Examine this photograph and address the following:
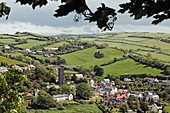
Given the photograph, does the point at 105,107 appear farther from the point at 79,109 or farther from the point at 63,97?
the point at 63,97

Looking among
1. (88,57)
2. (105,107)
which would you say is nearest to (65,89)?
(105,107)

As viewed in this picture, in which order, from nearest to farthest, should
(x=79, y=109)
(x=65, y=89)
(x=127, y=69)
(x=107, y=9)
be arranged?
(x=107, y=9) → (x=79, y=109) → (x=65, y=89) → (x=127, y=69)

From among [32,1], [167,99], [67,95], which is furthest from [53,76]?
[32,1]

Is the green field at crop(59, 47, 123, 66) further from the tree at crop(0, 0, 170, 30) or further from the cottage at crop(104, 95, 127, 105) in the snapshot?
the tree at crop(0, 0, 170, 30)

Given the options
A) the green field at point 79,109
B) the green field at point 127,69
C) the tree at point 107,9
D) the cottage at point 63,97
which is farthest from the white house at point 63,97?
the tree at point 107,9

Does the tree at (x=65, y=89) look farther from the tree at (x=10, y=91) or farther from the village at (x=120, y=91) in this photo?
the tree at (x=10, y=91)

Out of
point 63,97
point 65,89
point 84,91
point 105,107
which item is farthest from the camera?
point 65,89
